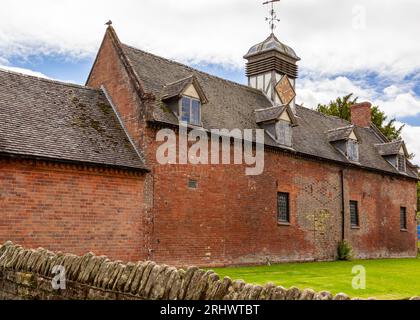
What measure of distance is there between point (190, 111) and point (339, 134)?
13.3 m

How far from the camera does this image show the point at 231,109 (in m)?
24.8

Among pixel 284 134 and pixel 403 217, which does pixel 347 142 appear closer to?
pixel 284 134

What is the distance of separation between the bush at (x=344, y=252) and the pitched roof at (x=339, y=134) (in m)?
6.59

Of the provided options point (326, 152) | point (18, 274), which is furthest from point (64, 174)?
point (326, 152)

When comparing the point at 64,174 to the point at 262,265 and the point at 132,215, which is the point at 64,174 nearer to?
the point at 132,215

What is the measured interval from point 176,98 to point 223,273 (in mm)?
7652

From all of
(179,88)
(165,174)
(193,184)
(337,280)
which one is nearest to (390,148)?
(193,184)

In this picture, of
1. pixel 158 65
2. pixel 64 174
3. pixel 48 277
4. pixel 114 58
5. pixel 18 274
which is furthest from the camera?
pixel 158 65

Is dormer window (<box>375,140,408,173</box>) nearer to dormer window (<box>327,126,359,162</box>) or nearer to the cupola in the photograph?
dormer window (<box>327,126,359,162</box>)

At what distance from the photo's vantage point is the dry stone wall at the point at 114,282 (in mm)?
6066

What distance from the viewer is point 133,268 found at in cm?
736

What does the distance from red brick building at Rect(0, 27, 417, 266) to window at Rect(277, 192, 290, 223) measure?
3.0 inches

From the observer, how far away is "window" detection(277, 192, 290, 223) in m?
24.9

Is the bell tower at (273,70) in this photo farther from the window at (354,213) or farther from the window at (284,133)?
the window at (354,213)
